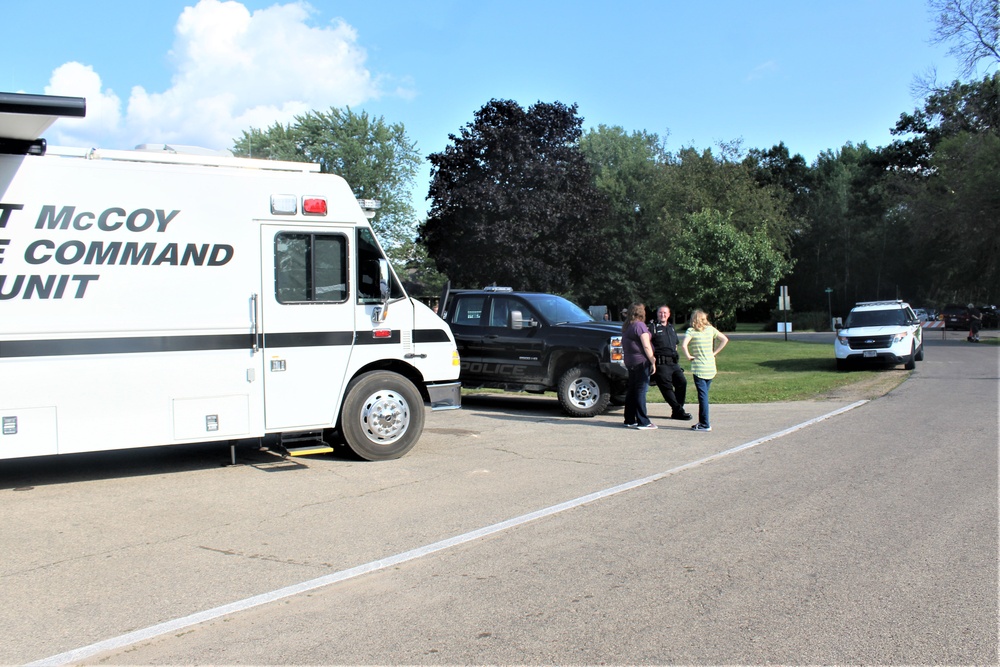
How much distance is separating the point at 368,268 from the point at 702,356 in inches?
199

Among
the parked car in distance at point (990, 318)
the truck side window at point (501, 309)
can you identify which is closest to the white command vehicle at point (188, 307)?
the truck side window at point (501, 309)

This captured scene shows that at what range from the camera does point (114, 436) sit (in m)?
7.68

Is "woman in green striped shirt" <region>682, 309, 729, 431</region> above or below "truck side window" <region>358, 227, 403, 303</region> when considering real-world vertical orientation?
below

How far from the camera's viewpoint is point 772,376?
20.9m

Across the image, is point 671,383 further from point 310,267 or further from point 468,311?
point 310,267

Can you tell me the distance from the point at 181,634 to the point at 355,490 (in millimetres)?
3472

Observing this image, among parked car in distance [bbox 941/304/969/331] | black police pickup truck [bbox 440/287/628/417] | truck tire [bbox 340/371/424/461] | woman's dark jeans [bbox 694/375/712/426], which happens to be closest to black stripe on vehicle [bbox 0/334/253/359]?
truck tire [bbox 340/371/424/461]

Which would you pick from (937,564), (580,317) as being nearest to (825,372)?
(580,317)

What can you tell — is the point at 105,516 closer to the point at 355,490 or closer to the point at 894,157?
the point at 355,490

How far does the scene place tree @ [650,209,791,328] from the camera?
25922mm

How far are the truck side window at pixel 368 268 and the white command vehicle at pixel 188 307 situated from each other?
16 mm

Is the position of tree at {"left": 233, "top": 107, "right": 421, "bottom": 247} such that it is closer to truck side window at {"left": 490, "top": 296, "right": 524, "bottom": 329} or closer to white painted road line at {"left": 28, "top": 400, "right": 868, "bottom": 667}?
truck side window at {"left": 490, "top": 296, "right": 524, "bottom": 329}


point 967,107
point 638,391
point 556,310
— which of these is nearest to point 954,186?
point 967,107

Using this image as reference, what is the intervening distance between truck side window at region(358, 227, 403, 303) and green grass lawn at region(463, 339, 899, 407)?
25.6ft
